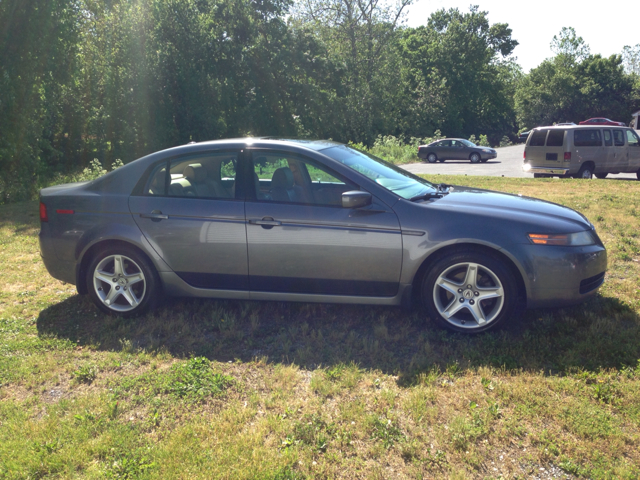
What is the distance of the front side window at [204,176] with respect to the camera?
481 centimetres

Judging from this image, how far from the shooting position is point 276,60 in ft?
111

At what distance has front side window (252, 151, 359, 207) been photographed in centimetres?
464

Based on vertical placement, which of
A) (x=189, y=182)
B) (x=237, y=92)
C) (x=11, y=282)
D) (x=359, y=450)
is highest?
(x=237, y=92)

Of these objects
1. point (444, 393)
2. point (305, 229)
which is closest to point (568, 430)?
point (444, 393)

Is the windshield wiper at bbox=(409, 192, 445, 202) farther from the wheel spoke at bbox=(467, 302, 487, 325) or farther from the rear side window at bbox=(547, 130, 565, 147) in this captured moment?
the rear side window at bbox=(547, 130, 565, 147)

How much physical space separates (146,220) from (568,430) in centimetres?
375

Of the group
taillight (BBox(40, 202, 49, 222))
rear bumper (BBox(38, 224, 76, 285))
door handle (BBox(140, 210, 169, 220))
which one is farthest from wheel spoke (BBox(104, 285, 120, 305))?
taillight (BBox(40, 202, 49, 222))

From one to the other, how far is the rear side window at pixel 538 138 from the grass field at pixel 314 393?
1345 centimetres

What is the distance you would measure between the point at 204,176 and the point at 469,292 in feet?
8.44

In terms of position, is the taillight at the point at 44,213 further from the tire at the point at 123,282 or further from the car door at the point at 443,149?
the car door at the point at 443,149

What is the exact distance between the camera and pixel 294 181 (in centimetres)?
476

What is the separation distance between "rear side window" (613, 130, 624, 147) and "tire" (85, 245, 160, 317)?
17.3 meters

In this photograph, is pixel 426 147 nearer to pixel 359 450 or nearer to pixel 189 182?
pixel 189 182

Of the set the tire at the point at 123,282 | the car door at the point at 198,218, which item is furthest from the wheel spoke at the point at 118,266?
the car door at the point at 198,218
